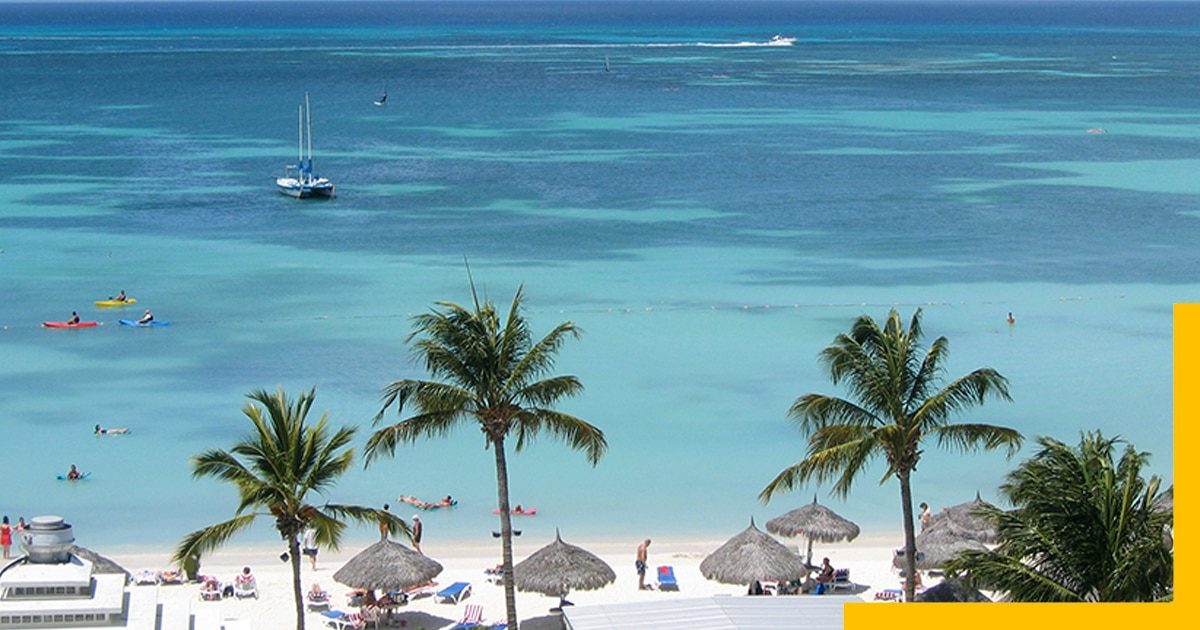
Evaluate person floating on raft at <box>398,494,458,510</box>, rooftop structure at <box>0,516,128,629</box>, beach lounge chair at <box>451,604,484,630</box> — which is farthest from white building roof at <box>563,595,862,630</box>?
person floating on raft at <box>398,494,458,510</box>

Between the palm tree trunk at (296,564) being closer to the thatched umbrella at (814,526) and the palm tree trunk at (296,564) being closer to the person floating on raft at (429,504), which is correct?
the thatched umbrella at (814,526)

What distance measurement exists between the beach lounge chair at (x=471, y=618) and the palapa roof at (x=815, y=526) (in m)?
4.72

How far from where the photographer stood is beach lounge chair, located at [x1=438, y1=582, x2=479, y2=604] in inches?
890

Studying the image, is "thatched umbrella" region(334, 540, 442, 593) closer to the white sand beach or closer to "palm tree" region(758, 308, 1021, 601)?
the white sand beach

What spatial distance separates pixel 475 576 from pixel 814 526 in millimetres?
5031

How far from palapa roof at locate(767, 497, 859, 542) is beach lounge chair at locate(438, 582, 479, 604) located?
15.2ft

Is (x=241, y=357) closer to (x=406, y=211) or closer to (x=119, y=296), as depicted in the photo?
(x=119, y=296)

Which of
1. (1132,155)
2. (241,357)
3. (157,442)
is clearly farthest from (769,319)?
(1132,155)

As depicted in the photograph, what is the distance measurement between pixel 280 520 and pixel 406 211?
4054 cm

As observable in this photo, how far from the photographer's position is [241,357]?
37.5 m

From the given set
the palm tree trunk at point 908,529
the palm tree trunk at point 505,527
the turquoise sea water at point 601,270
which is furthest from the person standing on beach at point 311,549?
the palm tree trunk at point 908,529

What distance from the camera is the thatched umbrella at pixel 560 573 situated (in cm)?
2119

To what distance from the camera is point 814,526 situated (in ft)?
77.5

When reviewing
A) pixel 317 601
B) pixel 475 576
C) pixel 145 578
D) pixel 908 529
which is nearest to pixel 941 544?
pixel 908 529
